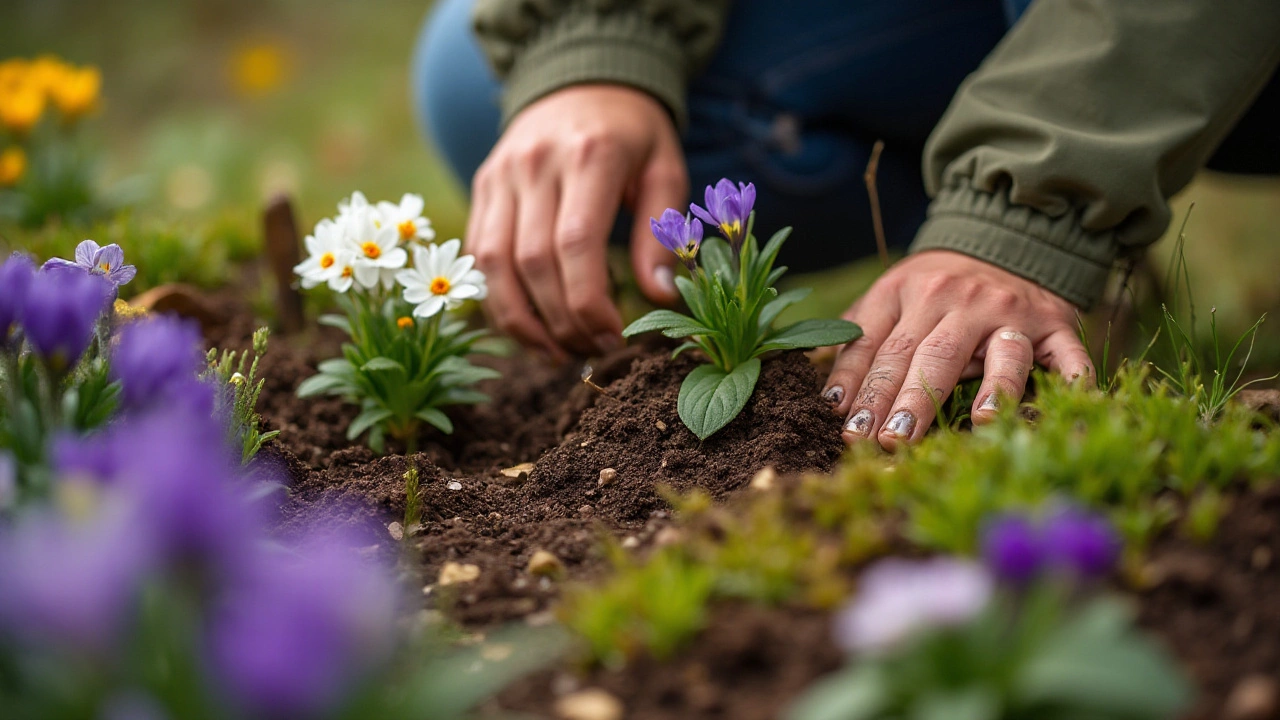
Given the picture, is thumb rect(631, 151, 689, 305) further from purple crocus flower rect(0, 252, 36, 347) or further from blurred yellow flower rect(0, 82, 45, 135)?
blurred yellow flower rect(0, 82, 45, 135)

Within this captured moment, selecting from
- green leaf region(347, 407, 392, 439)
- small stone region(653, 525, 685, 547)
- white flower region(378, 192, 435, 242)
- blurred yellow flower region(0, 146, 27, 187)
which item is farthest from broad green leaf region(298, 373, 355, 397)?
blurred yellow flower region(0, 146, 27, 187)

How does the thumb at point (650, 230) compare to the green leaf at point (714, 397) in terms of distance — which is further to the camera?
the thumb at point (650, 230)

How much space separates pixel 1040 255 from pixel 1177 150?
31 cm

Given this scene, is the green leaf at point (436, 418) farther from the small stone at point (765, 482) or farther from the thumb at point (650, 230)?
the small stone at point (765, 482)

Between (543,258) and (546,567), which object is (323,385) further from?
(546,567)

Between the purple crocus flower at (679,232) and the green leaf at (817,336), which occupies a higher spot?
the purple crocus flower at (679,232)

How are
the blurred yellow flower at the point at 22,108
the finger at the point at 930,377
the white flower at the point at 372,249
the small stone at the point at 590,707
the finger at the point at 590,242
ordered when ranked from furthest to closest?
the blurred yellow flower at the point at 22,108, the finger at the point at 590,242, the white flower at the point at 372,249, the finger at the point at 930,377, the small stone at the point at 590,707

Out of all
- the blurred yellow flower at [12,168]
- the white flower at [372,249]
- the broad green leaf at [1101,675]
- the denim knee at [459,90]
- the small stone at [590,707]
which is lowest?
the broad green leaf at [1101,675]

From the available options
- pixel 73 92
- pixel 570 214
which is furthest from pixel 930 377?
pixel 73 92

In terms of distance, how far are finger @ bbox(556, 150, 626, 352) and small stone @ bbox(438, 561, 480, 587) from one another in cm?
76

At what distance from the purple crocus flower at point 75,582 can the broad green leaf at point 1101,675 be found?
70 cm

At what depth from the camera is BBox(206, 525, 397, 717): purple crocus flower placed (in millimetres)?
672

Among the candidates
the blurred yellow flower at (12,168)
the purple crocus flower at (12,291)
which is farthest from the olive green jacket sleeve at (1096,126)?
the blurred yellow flower at (12,168)

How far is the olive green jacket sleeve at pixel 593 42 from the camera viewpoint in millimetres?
2422
